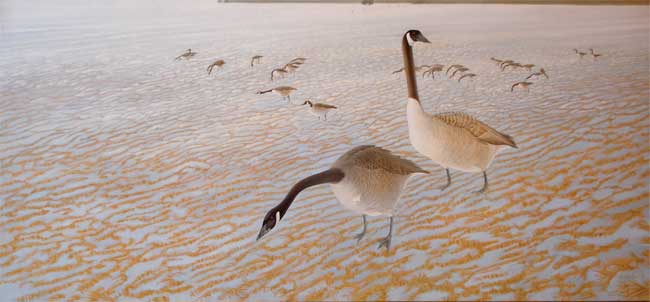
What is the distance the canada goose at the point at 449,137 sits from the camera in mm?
1291

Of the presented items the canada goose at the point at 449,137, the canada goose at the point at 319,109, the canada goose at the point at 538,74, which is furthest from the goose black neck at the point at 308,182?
the canada goose at the point at 538,74

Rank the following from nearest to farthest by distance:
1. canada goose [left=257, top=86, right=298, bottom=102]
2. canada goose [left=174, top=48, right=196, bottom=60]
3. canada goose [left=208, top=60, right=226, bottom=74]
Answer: canada goose [left=257, top=86, right=298, bottom=102] → canada goose [left=208, top=60, right=226, bottom=74] → canada goose [left=174, top=48, right=196, bottom=60]

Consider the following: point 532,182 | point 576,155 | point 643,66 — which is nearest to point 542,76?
point 643,66

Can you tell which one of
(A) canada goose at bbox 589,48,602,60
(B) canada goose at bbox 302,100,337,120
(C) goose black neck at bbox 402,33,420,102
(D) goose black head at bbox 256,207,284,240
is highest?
(C) goose black neck at bbox 402,33,420,102

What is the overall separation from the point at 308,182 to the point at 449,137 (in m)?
0.44

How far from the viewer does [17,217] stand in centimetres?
125

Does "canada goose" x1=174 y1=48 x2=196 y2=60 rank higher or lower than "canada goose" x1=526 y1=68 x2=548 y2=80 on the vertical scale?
higher

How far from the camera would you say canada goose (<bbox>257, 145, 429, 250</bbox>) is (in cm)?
114

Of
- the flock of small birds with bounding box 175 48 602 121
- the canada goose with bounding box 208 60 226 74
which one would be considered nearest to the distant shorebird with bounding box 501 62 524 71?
the flock of small birds with bounding box 175 48 602 121

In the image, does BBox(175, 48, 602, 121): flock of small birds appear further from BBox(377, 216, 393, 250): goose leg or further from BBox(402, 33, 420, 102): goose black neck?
BBox(377, 216, 393, 250): goose leg

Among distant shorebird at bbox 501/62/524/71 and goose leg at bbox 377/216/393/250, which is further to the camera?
distant shorebird at bbox 501/62/524/71

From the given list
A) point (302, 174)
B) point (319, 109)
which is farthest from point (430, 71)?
point (302, 174)

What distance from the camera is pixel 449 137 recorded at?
50.8 inches

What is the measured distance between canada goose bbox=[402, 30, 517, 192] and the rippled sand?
0.22 ft
